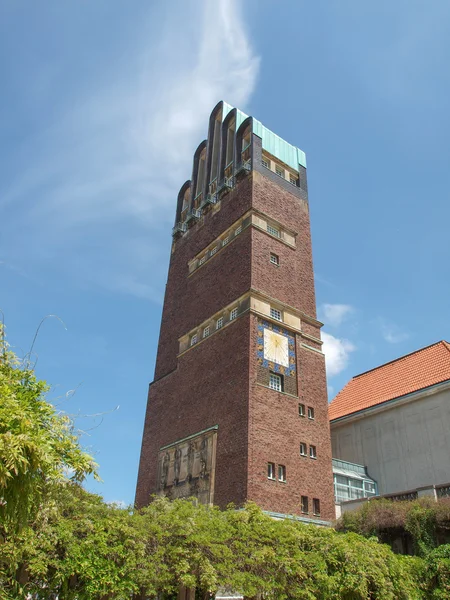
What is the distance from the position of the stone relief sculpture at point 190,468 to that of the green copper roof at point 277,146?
21519 millimetres

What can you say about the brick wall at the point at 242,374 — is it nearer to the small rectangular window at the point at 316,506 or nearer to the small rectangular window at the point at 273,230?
the small rectangular window at the point at 316,506

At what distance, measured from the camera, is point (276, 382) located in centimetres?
2897

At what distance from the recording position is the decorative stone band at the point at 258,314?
3038cm

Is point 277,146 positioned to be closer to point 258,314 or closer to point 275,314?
point 275,314

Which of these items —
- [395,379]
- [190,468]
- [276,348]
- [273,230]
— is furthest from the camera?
[273,230]

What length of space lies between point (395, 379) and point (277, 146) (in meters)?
18.9

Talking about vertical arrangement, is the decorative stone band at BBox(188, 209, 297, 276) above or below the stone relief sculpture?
above

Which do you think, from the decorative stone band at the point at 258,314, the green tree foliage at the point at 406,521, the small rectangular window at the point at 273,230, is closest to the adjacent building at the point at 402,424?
the green tree foliage at the point at 406,521

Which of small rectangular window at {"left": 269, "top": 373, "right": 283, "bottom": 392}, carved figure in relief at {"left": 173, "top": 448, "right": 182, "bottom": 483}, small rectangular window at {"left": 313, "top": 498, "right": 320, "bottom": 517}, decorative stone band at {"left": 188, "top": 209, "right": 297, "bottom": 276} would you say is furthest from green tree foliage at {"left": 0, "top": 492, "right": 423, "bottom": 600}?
decorative stone band at {"left": 188, "top": 209, "right": 297, "bottom": 276}

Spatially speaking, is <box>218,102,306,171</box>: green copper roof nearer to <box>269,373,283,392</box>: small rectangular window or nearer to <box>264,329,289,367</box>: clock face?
<box>264,329,289,367</box>: clock face

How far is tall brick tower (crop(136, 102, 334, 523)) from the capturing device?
2630 centimetres

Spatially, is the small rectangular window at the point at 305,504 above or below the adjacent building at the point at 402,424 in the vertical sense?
below

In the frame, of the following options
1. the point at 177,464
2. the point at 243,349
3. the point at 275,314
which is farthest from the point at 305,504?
the point at 275,314

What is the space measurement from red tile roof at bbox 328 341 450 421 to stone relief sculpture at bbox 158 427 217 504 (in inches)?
432
